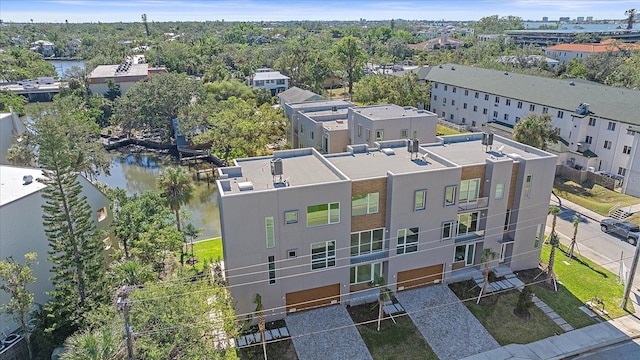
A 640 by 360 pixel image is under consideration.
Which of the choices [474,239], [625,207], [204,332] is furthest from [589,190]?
[204,332]

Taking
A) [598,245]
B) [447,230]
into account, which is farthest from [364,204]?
[598,245]

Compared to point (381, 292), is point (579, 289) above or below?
below

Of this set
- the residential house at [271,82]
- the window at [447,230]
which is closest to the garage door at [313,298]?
the window at [447,230]

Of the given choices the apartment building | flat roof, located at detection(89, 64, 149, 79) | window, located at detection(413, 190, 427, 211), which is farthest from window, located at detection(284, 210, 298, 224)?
flat roof, located at detection(89, 64, 149, 79)

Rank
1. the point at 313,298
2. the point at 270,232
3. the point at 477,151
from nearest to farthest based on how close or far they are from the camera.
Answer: the point at 270,232
the point at 313,298
the point at 477,151

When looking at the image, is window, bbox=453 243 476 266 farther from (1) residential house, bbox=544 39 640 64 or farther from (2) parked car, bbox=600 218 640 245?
(1) residential house, bbox=544 39 640 64

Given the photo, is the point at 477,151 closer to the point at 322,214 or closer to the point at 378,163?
the point at 378,163
